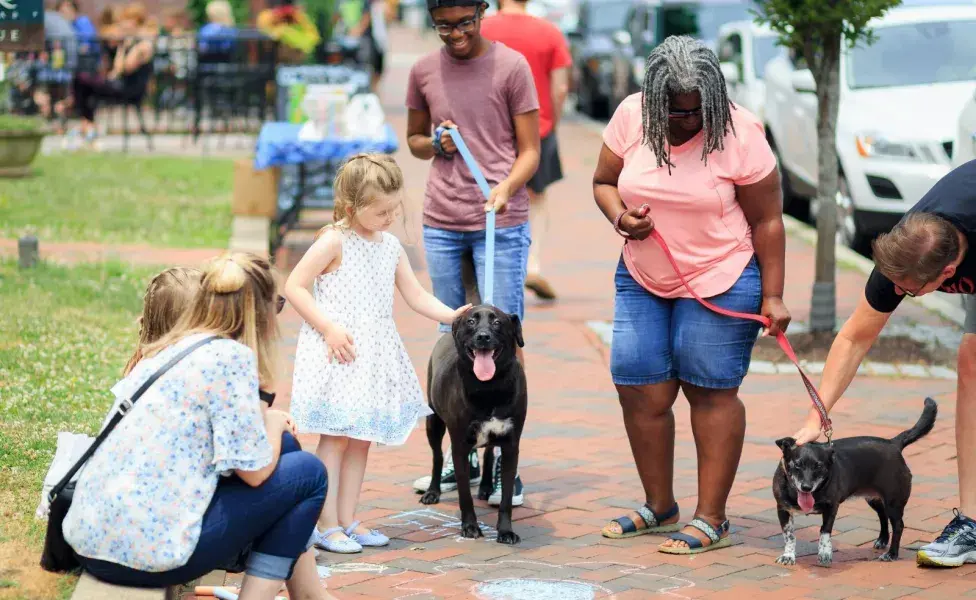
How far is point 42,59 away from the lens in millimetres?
19344

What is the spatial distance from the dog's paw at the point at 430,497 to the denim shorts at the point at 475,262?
0.69 m

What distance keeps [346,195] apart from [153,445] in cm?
163

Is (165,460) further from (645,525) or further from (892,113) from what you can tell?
(892,113)

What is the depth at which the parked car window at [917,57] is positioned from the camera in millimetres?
12180

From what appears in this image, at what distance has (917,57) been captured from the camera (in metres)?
12.4

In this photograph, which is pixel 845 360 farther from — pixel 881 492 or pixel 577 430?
pixel 577 430

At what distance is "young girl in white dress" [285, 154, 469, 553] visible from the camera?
5.39 meters

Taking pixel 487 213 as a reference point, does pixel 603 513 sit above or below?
below

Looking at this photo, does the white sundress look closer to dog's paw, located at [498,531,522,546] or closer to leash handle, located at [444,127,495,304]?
leash handle, located at [444,127,495,304]

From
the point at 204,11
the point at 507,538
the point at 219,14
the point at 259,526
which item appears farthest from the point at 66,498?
the point at 204,11

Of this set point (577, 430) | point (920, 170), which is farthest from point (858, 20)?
point (577, 430)

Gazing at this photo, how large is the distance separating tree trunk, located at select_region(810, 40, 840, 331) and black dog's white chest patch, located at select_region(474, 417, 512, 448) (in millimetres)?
4096

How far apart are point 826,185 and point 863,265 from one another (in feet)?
8.99

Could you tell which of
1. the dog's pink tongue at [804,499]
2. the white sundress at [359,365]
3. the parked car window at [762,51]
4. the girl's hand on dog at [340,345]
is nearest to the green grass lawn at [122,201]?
the parked car window at [762,51]
